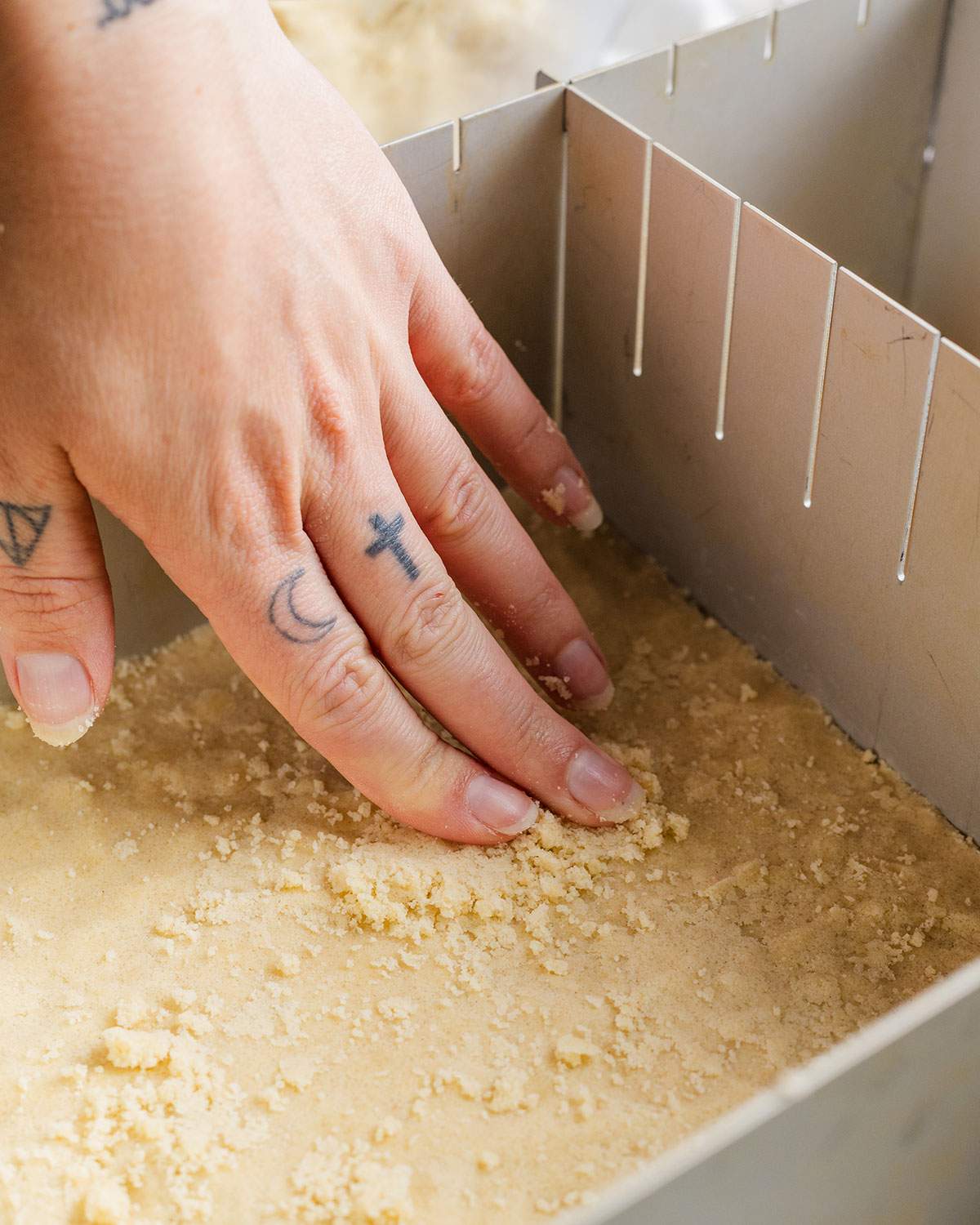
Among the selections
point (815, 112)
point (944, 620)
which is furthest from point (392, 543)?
point (815, 112)

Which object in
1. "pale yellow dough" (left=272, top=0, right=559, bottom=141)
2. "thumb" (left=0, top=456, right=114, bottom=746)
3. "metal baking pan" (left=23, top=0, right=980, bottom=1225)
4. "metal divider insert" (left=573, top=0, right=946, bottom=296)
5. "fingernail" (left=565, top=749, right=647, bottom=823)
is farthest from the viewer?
"pale yellow dough" (left=272, top=0, right=559, bottom=141)

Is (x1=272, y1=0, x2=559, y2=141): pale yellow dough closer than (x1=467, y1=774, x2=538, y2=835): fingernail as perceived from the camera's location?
No

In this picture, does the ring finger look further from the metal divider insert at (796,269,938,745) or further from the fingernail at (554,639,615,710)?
the metal divider insert at (796,269,938,745)

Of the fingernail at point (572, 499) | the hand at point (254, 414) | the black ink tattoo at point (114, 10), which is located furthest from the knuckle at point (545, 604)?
the black ink tattoo at point (114, 10)

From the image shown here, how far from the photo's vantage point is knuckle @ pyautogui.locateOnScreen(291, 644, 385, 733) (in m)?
0.90

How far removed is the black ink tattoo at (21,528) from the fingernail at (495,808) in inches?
13.5

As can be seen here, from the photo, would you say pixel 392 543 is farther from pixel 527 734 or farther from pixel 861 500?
pixel 861 500

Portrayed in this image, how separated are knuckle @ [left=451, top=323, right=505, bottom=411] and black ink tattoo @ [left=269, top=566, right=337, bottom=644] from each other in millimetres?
261

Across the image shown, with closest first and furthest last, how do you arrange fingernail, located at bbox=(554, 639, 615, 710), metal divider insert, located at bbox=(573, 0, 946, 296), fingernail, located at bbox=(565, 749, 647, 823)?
fingernail, located at bbox=(565, 749, 647, 823) < fingernail, located at bbox=(554, 639, 615, 710) < metal divider insert, located at bbox=(573, 0, 946, 296)

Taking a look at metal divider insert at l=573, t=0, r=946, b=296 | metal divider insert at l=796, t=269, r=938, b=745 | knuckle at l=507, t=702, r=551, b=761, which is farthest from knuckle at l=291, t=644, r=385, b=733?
metal divider insert at l=573, t=0, r=946, b=296

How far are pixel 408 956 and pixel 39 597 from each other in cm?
35

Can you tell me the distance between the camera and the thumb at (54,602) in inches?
33.9

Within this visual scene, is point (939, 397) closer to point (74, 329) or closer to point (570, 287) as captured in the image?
point (570, 287)

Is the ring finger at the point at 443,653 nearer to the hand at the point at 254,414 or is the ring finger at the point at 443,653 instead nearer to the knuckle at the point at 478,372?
the hand at the point at 254,414
